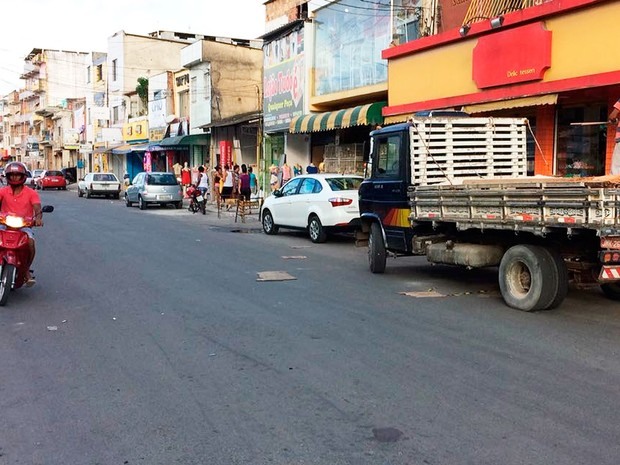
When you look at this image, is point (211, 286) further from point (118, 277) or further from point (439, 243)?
point (439, 243)

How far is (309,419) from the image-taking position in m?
4.30

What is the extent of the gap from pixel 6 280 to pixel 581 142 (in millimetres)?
11756

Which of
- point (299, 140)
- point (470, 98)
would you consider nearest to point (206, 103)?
point (299, 140)

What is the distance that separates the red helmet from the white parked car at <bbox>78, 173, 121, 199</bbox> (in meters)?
31.2

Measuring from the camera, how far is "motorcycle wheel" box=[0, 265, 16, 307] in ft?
25.6

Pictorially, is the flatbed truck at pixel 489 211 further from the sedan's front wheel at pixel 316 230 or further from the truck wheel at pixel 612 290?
the sedan's front wheel at pixel 316 230

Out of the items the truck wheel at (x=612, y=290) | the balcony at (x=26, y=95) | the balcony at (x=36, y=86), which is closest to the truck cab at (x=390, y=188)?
the truck wheel at (x=612, y=290)

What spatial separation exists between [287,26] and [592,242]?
20488mm

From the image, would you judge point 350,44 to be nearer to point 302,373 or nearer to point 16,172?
point 16,172

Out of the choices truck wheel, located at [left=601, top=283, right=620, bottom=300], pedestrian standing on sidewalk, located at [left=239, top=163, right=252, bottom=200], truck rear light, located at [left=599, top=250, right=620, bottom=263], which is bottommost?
truck wheel, located at [left=601, top=283, right=620, bottom=300]

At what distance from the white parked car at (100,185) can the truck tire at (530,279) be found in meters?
34.0

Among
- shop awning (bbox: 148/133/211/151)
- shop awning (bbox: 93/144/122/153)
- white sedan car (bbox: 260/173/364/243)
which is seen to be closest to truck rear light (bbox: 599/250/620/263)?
white sedan car (bbox: 260/173/364/243)

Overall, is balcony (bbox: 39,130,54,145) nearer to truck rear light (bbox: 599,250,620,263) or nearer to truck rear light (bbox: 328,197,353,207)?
truck rear light (bbox: 328,197,353,207)

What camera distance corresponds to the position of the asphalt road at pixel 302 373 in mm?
3873
